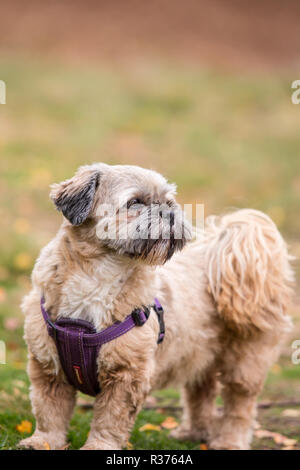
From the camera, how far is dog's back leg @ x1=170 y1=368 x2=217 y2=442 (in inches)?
187

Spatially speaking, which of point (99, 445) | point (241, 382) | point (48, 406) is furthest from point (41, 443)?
point (241, 382)

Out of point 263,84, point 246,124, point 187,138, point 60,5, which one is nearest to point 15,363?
point 187,138

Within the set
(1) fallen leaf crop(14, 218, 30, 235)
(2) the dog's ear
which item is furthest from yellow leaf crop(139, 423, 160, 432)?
(1) fallen leaf crop(14, 218, 30, 235)

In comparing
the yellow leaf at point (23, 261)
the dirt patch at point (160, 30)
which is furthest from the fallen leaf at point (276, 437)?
the dirt patch at point (160, 30)

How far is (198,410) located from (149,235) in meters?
2.02

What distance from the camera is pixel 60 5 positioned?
19359mm

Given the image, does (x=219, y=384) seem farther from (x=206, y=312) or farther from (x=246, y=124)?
(x=246, y=124)

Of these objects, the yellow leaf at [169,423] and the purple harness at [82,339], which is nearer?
the purple harness at [82,339]

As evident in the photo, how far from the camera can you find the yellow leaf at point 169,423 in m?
4.89

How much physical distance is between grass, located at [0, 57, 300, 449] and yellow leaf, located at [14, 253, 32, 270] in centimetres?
Answer: 1

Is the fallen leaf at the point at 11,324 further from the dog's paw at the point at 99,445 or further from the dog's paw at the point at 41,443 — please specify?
the dog's paw at the point at 99,445

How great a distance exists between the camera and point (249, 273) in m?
4.28

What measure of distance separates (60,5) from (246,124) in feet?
26.4

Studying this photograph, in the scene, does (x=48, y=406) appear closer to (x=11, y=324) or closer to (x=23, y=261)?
(x=11, y=324)
